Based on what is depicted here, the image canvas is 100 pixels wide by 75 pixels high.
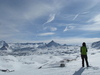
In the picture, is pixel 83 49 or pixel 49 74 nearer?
pixel 49 74

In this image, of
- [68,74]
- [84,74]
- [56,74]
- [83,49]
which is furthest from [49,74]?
[83,49]

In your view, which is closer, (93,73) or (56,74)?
(93,73)

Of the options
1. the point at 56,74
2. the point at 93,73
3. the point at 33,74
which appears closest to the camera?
the point at 93,73

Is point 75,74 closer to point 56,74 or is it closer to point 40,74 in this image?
point 56,74

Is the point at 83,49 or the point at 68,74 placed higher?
the point at 83,49

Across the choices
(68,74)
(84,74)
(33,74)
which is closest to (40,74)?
(33,74)

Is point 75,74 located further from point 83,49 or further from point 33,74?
point 33,74

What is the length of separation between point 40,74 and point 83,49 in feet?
17.2

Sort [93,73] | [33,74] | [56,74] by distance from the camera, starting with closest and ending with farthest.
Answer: [93,73] < [56,74] < [33,74]

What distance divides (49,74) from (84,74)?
351cm

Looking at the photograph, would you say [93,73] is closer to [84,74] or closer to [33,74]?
[84,74]

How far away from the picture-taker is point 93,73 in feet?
46.2

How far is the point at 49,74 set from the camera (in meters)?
15.8

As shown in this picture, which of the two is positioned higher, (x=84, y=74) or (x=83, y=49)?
(x=83, y=49)
